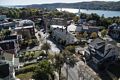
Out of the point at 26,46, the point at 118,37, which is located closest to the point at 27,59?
the point at 26,46

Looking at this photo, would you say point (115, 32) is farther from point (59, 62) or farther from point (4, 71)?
point (4, 71)

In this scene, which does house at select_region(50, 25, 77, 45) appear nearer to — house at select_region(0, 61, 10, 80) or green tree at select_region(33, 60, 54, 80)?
green tree at select_region(33, 60, 54, 80)

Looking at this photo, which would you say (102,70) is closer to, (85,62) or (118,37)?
(85,62)

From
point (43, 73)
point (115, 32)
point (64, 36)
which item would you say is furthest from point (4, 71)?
point (115, 32)

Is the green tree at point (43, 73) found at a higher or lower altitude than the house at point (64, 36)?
higher

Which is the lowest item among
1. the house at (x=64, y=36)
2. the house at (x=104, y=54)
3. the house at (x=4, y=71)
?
the house at (x=64, y=36)

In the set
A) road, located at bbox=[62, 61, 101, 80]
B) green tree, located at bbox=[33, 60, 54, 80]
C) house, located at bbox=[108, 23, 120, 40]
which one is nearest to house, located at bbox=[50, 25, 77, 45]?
house, located at bbox=[108, 23, 120, 40]

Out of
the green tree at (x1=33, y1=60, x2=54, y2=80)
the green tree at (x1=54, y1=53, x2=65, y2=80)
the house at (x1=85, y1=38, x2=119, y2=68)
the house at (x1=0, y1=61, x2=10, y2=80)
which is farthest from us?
the house at (x1=85, y1=38, x2=119, y2=68)

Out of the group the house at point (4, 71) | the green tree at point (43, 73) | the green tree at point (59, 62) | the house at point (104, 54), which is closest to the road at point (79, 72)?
the house at point (104, 54)

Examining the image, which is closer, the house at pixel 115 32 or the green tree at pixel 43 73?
the green tree at pixel 43 73

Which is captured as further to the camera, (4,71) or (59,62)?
(59,62)

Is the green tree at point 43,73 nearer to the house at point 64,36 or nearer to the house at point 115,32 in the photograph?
the house at point 64,36
